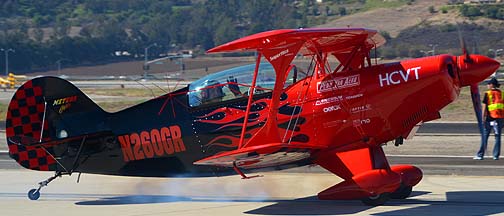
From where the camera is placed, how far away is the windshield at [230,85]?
42.3 ft

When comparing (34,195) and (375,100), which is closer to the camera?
(375,100)

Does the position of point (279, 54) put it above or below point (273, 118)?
above

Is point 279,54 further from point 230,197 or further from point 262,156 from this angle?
point 230,197

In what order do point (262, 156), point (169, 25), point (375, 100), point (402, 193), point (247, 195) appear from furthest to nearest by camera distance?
point (169, 25) < point (247, 195) < point (402, 193) < point (375, 100) < point (262, 156)

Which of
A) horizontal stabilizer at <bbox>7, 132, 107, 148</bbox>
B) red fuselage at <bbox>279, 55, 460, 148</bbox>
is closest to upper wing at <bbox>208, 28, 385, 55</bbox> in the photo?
red fuselage at <bbox>279, 55, 460, 148</bbox>

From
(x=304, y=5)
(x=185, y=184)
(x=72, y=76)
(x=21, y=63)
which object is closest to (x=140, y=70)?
(x=72, y=76)

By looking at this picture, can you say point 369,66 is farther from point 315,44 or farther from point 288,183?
point 288,183

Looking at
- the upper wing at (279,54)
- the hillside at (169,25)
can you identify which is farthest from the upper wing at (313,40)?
the hillside at (169,25)

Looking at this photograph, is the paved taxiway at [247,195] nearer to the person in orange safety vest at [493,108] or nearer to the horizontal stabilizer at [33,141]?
the horizontal stabilizer at [33,141]

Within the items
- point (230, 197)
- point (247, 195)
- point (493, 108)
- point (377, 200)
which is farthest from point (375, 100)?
point (493, 108)

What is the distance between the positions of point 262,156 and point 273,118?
0.62 m

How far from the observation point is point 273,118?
478 inches

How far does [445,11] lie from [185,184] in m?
49.0

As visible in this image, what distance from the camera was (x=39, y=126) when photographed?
13438mm
